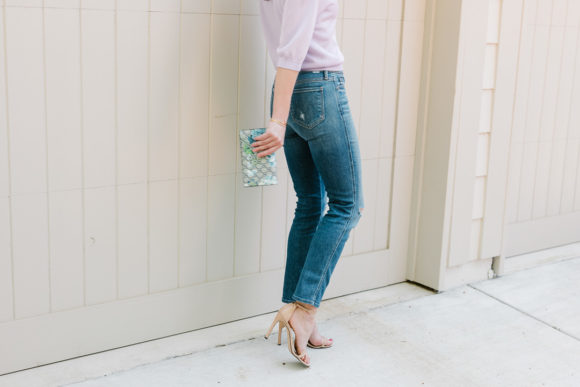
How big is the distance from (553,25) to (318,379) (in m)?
2.17

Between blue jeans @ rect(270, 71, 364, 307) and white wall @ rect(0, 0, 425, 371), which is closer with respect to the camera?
white wall @ rect(0, 0, 425, 371)

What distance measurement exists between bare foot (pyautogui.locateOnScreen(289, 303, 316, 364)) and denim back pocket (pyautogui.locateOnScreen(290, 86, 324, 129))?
1.94ft

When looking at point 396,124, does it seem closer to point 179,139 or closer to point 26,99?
point 179,139

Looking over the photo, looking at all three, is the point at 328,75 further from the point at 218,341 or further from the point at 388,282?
the point at 388,282

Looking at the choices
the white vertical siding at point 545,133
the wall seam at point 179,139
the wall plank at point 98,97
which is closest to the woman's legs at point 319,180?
the wall seam at point 179,139

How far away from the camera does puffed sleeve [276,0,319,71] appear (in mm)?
2166

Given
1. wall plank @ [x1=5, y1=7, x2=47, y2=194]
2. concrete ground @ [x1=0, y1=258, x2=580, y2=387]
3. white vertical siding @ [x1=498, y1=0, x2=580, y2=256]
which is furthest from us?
white vertical siding @ [x1=498, y1=0, x2=580, y2=256]

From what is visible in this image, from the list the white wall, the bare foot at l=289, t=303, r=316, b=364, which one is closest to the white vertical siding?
the white wall

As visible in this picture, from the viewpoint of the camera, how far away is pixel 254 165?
2.43m

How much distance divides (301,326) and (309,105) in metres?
0.71

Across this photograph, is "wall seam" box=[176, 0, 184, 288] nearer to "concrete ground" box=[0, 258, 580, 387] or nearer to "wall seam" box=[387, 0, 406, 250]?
"concrete ground" box=[0, 258, 580, 387]

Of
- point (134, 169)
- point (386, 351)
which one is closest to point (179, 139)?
point (134, 169)

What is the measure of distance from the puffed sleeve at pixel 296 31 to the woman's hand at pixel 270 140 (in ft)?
0.61

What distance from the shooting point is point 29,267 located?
228 centimetres
